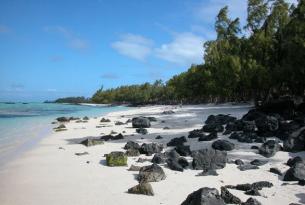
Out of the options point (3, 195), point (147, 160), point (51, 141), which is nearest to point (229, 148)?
point (147, 160)

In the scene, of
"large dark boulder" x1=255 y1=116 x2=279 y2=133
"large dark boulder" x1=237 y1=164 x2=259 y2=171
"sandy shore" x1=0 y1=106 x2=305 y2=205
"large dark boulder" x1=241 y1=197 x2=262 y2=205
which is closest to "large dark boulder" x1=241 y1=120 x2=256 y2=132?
"large dark boulder" x1=255 y1=116 x2=279 y2=133

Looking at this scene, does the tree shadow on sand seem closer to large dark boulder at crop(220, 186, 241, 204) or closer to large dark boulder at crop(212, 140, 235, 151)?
large dark boulder at crop(220, 186, 241, 204)

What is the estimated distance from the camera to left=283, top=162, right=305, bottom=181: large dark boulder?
12.4m

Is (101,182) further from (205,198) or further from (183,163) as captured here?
(205,198)

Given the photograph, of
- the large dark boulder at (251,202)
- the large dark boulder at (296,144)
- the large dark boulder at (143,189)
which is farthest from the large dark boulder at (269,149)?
the large dark boulder at (143,189)

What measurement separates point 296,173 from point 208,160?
339 centimetres

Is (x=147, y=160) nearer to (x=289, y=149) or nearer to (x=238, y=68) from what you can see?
(x=289, y=149)

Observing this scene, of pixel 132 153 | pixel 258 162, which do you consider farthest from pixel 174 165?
pixel 132 153

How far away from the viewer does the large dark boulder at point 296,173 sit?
1235cm

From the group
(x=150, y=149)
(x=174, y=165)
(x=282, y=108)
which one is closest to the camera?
(x=174, y=165)

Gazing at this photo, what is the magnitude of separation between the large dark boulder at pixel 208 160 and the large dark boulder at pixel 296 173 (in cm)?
261

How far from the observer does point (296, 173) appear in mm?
12453

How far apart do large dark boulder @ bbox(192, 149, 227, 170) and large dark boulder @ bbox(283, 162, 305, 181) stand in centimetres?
261

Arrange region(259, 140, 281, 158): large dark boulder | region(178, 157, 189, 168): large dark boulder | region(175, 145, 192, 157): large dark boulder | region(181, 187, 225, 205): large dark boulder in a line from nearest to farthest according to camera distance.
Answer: region(181, 187, 225, 205): large dark boulder < region(178, 157, 189, 168): large dark boulder < region(259, 140, 281, 158): large dark boulder < region(175, 145, 192, 157): large dark boulder
